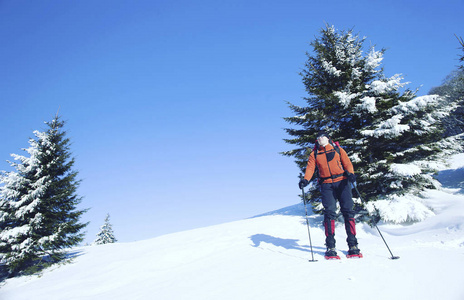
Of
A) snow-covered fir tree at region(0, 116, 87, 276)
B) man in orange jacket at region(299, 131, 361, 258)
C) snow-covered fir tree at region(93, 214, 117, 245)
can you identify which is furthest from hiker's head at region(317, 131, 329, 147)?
snow-covered fir tree at region(93, 214, 117, 245)

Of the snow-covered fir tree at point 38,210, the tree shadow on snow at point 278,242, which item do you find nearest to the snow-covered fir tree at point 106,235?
the snow-covered fir tree at point 38,210

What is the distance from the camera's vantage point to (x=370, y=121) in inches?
374

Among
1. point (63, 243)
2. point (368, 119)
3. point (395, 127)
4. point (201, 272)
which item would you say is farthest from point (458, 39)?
point (63, 243)

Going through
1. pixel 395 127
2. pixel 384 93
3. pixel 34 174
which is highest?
pixel 384 93

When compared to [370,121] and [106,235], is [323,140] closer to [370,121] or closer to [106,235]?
[370,121]

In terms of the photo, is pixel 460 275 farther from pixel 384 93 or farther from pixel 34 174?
pixel 34 174

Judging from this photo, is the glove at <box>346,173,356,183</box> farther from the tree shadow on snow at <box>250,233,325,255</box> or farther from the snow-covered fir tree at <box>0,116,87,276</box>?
the snow-covered fir tree at <box>0,116,87,276</box>

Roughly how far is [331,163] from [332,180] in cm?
40

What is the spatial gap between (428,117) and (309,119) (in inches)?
171

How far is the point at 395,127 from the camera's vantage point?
8016mm

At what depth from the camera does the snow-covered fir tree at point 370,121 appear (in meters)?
8.24

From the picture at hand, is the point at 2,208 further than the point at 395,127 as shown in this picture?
Yes

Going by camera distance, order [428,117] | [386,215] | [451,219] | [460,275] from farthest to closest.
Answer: [428,117]
[386,215]
[451,219]
[460,275]

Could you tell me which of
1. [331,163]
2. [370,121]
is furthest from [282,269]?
[370,121]
